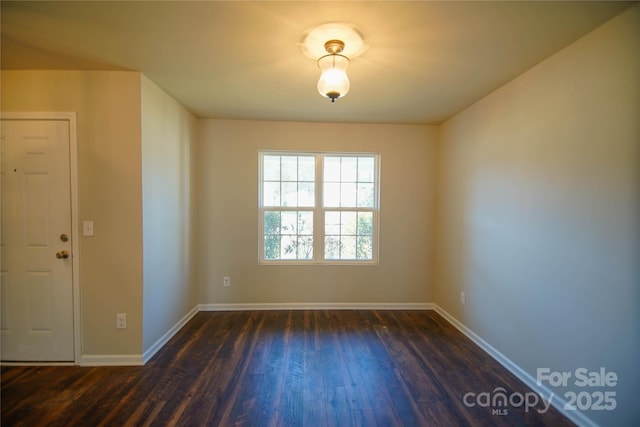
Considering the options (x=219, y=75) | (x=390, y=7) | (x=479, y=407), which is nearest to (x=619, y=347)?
(x=479, y=407)

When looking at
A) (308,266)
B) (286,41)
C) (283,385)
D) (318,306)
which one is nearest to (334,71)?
(286,41)

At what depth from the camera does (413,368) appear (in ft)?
7.67

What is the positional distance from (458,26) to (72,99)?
2.96 m

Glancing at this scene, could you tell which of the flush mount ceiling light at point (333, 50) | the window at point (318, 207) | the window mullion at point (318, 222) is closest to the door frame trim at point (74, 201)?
the window at point (318, 207)

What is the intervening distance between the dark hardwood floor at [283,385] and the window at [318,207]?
1.09m

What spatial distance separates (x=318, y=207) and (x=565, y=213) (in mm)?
2514

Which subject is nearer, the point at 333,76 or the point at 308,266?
the point at 333,76

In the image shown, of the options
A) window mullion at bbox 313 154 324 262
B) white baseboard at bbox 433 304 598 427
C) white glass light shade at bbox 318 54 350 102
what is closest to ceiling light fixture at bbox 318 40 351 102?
white glass light shade at bbox 318 54 350 102

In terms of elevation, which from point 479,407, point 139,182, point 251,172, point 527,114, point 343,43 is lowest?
point 479,407

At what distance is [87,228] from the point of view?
7.58 ft

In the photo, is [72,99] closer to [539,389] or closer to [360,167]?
[360,167]

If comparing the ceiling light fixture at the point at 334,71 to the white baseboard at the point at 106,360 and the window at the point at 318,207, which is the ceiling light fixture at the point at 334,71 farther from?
the white baseboard at the point at 106,360

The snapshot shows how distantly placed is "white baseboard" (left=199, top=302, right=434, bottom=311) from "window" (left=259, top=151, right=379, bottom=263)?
22.9 inches

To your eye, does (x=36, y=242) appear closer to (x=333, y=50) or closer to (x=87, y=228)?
(x=87, y=228)
